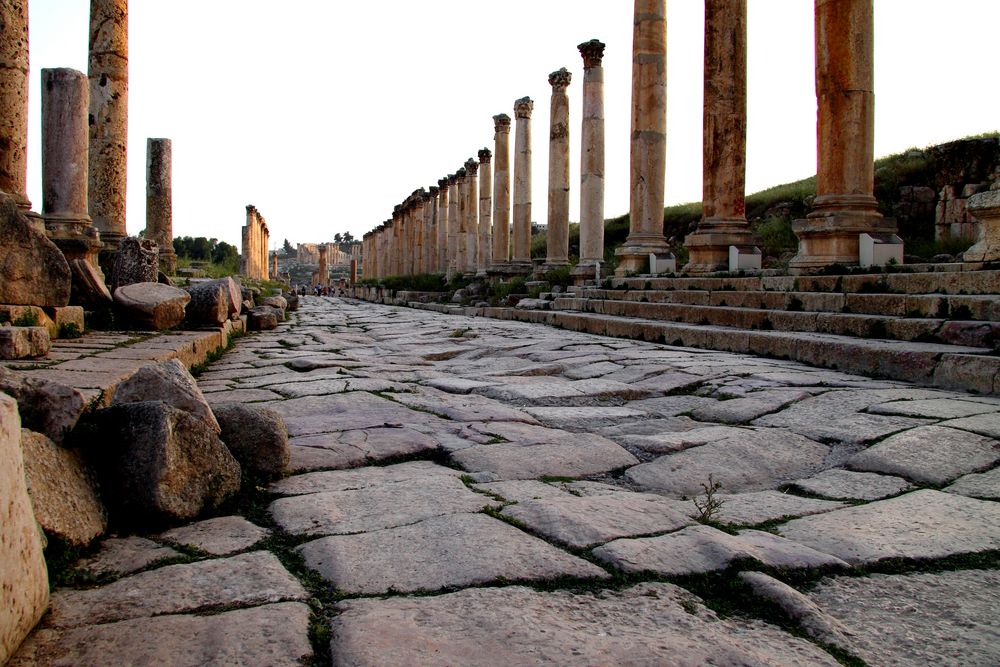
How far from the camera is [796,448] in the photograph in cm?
347

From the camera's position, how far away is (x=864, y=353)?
554 cm

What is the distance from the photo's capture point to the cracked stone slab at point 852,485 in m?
2.80

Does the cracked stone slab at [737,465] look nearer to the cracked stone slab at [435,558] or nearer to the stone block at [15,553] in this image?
the cracked stone slab at [435,558]

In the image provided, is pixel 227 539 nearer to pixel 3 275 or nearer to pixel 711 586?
pixel 711 586

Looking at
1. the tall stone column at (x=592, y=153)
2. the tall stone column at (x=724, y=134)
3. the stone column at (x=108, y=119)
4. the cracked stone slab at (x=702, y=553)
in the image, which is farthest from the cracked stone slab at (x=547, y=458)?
the tall stone column at (x=592, y=153)

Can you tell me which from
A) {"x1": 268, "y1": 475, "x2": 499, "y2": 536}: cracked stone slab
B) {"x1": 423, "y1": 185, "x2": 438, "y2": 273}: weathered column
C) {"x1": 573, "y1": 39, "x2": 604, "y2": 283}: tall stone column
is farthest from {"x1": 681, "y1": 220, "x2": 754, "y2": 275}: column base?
{"x1": 423, "y1": 185, "x2": 438, "y2": 273}: weathered column

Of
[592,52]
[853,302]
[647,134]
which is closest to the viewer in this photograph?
[853,302]

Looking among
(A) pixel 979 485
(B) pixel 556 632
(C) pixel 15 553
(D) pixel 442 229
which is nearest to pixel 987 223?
(A) pixel 979 485

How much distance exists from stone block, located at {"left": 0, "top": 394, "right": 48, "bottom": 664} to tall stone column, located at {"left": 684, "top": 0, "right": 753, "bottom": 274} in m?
10.6

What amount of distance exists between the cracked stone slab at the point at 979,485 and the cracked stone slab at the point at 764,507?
50 cm

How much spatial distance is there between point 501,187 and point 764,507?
73.8 ft

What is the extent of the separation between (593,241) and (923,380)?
39.4 feet

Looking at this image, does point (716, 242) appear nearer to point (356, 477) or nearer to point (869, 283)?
point (869, 283)

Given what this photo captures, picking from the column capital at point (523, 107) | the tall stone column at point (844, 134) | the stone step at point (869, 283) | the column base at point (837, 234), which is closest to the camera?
the stone step at point (869, 283)
